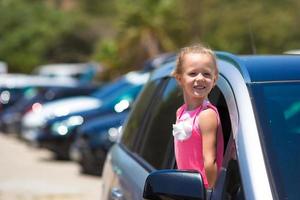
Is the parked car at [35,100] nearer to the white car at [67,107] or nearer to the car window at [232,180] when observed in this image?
the white car at [67,107]

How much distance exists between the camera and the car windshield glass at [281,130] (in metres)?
2.88

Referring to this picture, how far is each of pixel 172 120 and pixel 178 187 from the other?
1201 mm

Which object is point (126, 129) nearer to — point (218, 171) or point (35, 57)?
point (218, 171)

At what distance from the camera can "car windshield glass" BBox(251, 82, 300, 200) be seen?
2879 mm

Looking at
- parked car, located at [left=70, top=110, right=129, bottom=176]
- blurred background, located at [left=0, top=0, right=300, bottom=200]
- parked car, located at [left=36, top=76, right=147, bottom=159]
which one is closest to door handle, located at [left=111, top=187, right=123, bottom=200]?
blurred background, located at [left=0, top=0, right=300, bottom=200]

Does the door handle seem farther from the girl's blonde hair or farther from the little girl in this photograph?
the girl's blonde hair

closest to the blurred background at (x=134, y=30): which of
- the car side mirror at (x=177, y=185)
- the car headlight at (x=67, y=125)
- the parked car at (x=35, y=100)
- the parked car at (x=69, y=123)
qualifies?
the car side mirror at (x=177, y=185)

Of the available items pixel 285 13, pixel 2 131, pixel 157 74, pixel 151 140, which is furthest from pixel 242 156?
pixel 285 13

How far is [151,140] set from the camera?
443 cm

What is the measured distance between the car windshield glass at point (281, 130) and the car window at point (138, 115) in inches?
65.5

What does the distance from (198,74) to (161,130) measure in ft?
3.55

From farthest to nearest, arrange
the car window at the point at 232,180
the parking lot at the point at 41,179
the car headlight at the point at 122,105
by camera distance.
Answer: the car headlight at the point at 122,105, the parking lot at the point at 41,179, the car window at the point at 232,180

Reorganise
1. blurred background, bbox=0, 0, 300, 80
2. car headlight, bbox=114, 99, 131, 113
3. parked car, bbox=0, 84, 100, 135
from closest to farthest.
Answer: car headlight, bbox=114, 99, 131, 113 → parked car, bbox=0, 84, 100, 135 → blurred background, bbox=0, 0, 300, 80

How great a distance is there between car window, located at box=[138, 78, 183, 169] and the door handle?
0.23m
